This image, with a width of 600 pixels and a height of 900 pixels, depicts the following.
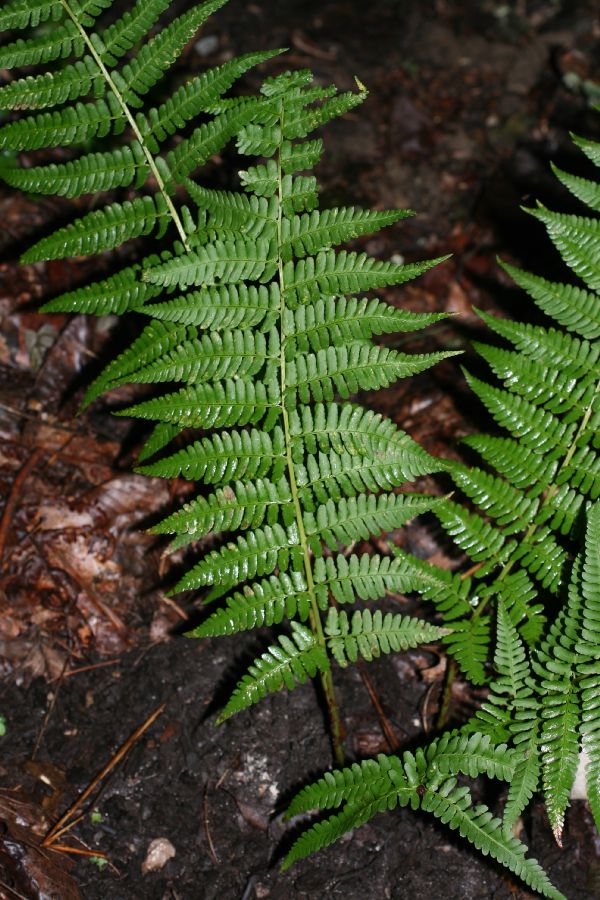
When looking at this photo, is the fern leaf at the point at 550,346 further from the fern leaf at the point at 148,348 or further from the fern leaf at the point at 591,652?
the fern leaf at the point at 148,348

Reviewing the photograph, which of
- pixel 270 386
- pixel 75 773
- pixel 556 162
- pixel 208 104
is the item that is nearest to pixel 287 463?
pixel 270 386

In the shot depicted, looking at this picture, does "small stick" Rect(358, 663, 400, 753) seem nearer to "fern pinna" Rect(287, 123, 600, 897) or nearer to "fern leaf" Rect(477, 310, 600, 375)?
"fern pinna" Rect(287, 123, 600, 897)

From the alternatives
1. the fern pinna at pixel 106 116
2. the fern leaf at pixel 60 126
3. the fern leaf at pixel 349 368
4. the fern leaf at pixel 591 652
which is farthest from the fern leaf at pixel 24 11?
the fern leaf at pixel 591 652

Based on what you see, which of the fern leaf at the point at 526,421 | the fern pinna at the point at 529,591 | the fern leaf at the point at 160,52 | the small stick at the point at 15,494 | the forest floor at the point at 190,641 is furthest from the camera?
the small stick at the point at 15,494

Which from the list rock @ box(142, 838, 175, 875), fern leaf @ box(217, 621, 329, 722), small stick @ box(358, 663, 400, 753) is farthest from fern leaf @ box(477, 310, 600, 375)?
rock @ box(142, 838, 175, 875)

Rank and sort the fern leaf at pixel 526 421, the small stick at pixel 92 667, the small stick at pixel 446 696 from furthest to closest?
the small stick at pixel 92 667 < the small stick at pixel 446 696 < the fern leaf at pixel 526 421

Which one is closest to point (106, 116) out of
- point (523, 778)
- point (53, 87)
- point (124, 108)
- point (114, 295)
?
point (124, 108)
